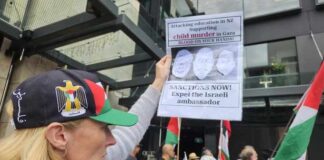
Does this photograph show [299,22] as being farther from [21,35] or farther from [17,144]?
[17,144]

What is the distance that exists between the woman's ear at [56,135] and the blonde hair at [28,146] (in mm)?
12

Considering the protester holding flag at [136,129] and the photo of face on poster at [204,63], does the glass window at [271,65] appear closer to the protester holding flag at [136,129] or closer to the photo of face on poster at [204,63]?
the photo of face on poster at [204,63]

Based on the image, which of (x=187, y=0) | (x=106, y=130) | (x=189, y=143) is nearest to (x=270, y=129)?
(x=189, y=143)

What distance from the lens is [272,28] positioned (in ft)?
41.2

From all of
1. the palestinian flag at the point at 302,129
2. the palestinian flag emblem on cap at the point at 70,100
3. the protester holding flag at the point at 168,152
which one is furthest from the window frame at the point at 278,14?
the palestinian flag emblem on cap at the point at 70,100

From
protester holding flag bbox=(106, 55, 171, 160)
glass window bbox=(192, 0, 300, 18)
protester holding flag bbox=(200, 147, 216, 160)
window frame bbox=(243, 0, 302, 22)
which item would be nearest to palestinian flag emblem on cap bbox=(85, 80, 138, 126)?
protester holding flag bbox=(106, 55, 171, 160)

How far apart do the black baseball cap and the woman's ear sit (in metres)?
0.02

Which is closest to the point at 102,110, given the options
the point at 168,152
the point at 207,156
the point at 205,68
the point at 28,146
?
the point at 28,146

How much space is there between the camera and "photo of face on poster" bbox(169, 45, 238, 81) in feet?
8.61

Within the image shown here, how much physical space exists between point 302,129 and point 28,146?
2.69 metres

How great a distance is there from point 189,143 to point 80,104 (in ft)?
42.5

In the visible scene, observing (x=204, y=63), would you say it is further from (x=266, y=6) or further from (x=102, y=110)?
(x=266, y=6)

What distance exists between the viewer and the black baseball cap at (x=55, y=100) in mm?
920

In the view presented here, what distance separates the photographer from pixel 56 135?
92 centimetres
